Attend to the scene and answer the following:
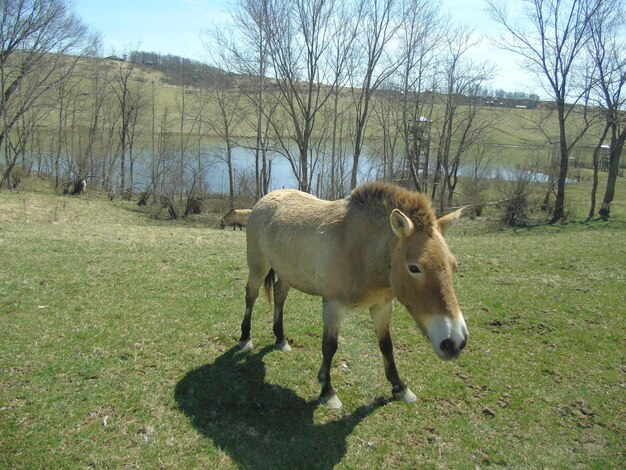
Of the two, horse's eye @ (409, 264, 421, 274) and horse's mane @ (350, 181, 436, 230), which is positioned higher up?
horse's mane @ (350, 181, 436, 230)

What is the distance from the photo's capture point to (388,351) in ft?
16.9

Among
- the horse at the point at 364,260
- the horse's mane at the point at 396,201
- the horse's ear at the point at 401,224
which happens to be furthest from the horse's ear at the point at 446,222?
the horse's ear at the point at 401,224

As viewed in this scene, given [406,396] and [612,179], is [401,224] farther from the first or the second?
[612,179]

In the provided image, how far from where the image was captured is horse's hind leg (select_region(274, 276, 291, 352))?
621 centimetres

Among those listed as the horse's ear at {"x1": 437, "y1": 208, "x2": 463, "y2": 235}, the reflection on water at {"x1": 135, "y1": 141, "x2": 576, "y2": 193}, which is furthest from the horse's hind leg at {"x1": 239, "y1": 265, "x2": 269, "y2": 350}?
the reflection on water at {"x1": 135, "y1": 141, "x2": 576, "y2": 193}

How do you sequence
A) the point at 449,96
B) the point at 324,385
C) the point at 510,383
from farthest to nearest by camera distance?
1. the point at 449,96
2. the point at 510,383
3. the point at 324,385

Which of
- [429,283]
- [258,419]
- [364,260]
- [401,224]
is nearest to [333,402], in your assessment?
[258,419]

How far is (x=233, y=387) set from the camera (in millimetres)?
5117

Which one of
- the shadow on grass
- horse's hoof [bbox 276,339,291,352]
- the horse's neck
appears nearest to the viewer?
the shadow on grass

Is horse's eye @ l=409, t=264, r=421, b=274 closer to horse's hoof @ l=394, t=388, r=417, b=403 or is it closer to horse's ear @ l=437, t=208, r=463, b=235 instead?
horse's ear @ l=437, t=208, r=463, b=235

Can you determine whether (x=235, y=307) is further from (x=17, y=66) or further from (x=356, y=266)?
(x=17, y=66)

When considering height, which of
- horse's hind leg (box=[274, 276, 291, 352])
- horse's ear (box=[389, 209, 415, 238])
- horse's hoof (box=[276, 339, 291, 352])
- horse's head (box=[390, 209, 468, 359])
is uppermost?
horse's ear (box=[389, 209, 415, 238])

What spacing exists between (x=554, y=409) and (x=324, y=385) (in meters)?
2.72

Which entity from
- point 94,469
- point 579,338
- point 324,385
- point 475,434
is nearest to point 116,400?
point 94,469
